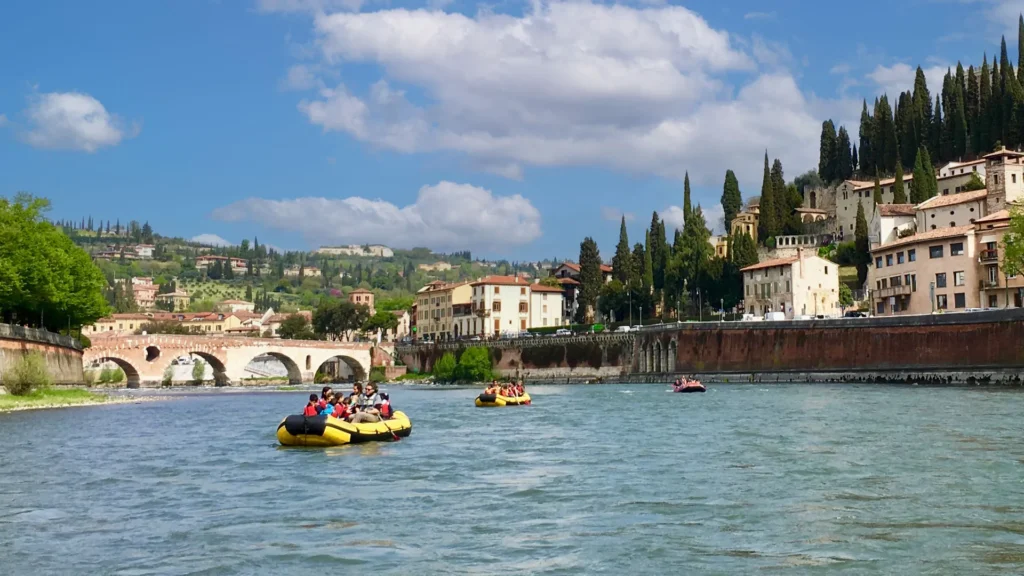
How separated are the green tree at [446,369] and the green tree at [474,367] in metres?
1.05

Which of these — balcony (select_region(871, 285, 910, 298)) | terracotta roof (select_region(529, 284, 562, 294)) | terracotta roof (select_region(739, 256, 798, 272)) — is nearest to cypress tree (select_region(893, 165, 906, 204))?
terracotta roof (select_region(739, 256, 798, 272))

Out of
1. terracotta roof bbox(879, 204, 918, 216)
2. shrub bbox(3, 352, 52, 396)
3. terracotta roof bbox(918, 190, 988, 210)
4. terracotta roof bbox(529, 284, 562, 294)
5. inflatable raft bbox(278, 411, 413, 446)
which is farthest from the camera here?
terracotta roof bbox(529, 284, 562, 294)

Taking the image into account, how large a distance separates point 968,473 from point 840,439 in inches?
329

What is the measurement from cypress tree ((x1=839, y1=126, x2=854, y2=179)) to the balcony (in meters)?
47.7

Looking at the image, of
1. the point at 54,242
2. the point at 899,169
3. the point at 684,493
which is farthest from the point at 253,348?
the point at 684,493

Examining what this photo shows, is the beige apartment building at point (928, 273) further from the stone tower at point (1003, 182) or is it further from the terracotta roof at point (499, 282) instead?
the terracotta roof at point (499, 282)

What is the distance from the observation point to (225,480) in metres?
25.7

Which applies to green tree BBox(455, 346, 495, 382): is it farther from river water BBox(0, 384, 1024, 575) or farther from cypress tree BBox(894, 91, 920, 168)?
river water BBox(0, 384, 1024, 575)

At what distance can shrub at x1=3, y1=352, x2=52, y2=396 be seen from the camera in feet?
182

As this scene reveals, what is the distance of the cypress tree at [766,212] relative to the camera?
381 feet

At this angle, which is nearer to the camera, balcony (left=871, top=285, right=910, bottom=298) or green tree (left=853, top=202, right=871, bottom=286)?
balcony (left=871, top=285, right=910, bottom=298)

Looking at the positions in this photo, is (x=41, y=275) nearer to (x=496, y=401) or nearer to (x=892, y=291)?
(x=496, y=401)

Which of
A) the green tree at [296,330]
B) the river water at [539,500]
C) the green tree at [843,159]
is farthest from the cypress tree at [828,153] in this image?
the river water at [539,500]

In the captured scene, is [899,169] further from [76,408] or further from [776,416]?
[76,408]
